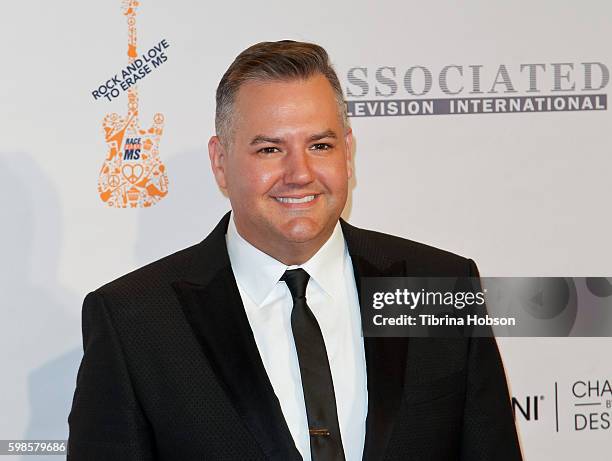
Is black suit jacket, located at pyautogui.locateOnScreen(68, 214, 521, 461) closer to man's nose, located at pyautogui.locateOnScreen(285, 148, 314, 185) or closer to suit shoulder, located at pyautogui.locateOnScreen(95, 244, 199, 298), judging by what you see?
suit shoulder, located at pyautogui.locateOnScreen(95, 244, 199, 298)

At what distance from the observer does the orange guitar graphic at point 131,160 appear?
2117 mm

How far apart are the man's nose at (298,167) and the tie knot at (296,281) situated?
0.19 meters

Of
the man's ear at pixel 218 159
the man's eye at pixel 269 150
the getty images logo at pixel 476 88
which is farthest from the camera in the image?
the getty images logo at pixel 476 88

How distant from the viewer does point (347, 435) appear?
1.55m

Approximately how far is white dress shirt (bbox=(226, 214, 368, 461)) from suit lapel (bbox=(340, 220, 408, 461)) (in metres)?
0.03

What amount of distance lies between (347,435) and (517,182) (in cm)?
85

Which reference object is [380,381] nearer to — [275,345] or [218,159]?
[275,345]

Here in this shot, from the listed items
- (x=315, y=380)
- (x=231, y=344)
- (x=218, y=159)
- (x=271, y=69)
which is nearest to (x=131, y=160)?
(x=218, y=159)

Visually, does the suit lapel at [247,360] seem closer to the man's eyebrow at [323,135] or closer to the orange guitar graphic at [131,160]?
the man's eyebrow at [323,135]

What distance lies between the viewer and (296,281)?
163cm

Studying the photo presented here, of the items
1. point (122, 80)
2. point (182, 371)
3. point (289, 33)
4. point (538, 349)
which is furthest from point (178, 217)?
point (538, 349)

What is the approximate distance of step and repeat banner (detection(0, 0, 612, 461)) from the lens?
6.82ft

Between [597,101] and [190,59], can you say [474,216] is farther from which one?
[190,59]

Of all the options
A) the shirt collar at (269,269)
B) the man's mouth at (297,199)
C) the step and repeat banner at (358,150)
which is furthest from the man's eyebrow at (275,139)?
the step and repeat banner at (358,150)
